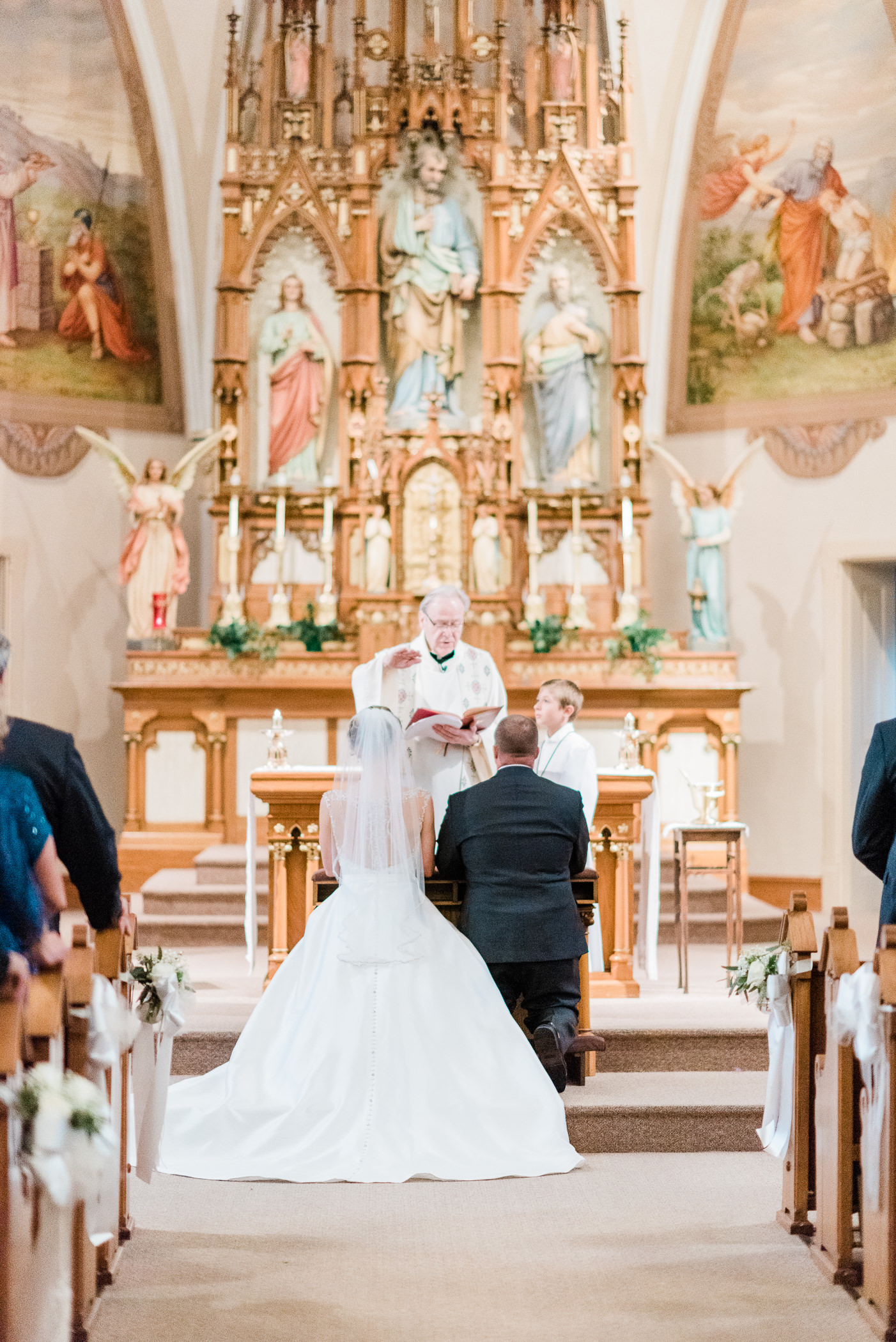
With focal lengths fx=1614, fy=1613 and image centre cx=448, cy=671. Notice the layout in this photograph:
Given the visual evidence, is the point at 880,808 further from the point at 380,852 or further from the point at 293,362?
the point at 293,362

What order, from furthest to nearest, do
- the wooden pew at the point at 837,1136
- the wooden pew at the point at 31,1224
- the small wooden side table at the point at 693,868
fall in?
the small wooden side table at the point at 693,868
the wooden pew at the point at 837,1136
the wooden pew at the point at 31,1224

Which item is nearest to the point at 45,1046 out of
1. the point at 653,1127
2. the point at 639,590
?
the point at 653,1127

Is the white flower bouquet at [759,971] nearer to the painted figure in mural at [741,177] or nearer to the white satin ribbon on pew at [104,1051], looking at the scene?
the white satin ribbon on pew at [104,1051]

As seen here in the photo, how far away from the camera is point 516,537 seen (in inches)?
480

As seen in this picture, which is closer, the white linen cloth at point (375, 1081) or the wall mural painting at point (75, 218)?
the white linen cloth at point (375, 1081)

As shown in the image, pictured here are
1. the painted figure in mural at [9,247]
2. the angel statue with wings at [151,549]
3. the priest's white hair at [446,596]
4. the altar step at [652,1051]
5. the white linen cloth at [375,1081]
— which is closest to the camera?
the white linen cloth at [375,1081]

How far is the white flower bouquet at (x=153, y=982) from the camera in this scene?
4.68 m

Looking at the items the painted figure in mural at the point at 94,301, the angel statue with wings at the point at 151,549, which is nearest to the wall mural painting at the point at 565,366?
the angel statue with wings at the point at 151,549

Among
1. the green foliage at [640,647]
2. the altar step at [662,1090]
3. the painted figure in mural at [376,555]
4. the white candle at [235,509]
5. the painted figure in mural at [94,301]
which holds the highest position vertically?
the painted figure in mural at [94,301]

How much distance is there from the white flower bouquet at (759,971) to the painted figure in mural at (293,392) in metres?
7.97

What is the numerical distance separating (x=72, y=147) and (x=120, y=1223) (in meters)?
9.95

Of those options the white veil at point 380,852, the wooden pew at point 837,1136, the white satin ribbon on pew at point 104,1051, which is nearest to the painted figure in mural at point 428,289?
the white veil at point 380,852

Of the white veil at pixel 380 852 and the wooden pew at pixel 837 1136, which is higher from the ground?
the white veil at pixel 380 852

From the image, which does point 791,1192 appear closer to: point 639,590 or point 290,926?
point 290,926
